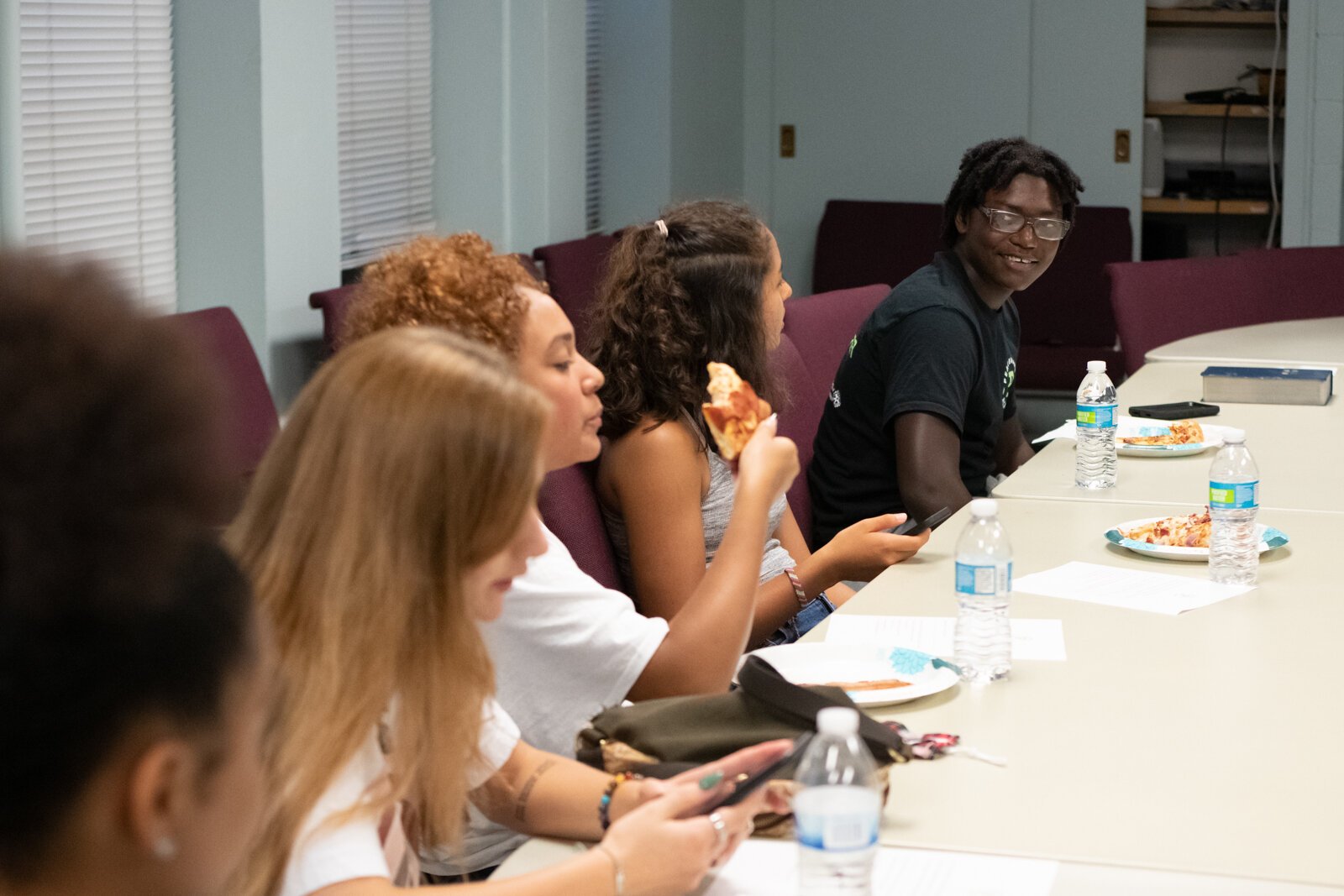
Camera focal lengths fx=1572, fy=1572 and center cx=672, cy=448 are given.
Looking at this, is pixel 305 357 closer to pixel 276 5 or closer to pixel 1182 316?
pixel 276 5

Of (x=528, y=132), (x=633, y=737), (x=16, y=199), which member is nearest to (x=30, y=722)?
(x=633, y=737)

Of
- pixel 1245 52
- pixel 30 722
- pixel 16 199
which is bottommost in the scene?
pixel 30 722

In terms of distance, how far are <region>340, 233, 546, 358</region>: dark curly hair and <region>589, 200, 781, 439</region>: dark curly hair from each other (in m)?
0.50

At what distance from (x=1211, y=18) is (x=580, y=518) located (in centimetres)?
516

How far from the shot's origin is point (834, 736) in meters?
1.18

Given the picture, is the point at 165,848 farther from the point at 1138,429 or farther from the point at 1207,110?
the point at 1207,110

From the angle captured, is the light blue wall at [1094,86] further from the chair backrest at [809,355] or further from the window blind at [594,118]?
the chair backrest at [809,355]

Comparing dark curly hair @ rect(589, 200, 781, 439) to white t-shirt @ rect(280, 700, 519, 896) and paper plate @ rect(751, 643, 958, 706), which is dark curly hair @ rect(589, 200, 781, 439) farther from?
white t-shirt @ rect(280, 700, 519, 896)

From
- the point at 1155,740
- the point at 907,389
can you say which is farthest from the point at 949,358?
the point at 1155,740

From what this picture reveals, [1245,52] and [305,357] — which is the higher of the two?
[1245,52]

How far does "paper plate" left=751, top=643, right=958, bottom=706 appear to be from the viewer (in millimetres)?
1679

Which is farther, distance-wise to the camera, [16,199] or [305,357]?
[305,357]

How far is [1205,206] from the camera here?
21.1 ft

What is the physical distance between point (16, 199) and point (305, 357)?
101cm
